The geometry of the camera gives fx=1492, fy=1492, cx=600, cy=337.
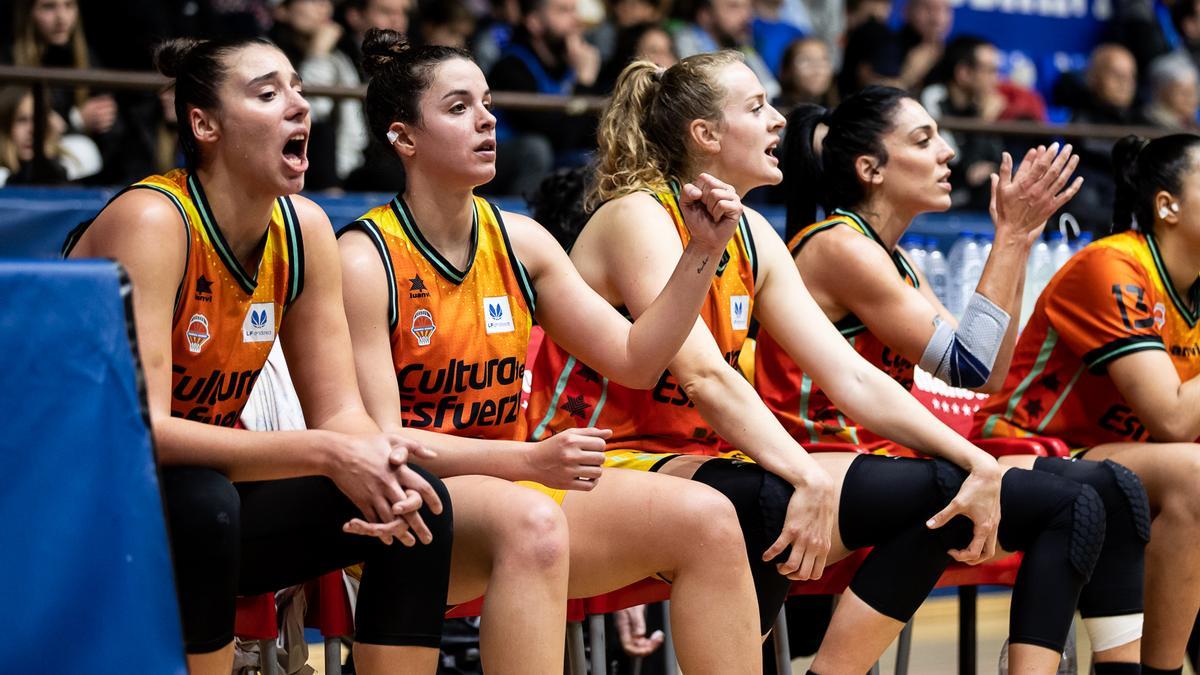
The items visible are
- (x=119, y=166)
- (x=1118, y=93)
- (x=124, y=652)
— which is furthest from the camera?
(x=1118, y=93)

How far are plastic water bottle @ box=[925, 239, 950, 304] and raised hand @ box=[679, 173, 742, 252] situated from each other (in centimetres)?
222

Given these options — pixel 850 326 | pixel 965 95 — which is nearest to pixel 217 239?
pixel 850 326

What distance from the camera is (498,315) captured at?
2697 millimetres

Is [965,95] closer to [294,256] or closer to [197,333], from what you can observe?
[294,256]

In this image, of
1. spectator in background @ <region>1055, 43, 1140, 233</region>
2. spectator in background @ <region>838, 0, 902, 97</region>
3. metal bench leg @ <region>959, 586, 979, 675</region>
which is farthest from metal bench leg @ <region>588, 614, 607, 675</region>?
spectator in background @ <region>838, 0, 902, 97</region>

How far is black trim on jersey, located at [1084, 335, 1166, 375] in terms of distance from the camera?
319 centimetres

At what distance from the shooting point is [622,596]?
273cm

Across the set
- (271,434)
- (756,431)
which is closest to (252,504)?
(271,434)

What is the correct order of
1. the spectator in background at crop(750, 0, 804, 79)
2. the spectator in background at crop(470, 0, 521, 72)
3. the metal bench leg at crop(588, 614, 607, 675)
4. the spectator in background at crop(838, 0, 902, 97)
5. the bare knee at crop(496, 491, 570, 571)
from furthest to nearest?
the spectator in background at crop(750, 0, 804, 79)
the spectator in background at crop(838, 0, 902, 97)
the spectator in background at crop(470, 0, 521, 72)
the metal bench leg at crop(588, 614, 607, 675)
the bare knee at crop(496, 491, 570, 571)

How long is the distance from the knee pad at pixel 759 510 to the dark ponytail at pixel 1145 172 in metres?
1.34

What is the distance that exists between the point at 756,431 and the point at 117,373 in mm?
1238

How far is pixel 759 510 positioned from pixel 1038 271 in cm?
215

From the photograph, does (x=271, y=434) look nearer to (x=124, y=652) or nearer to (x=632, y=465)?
(x=124, y=652)

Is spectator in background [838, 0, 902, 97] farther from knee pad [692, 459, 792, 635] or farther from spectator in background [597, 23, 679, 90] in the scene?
knee pad [692, 459, 792, 635]
